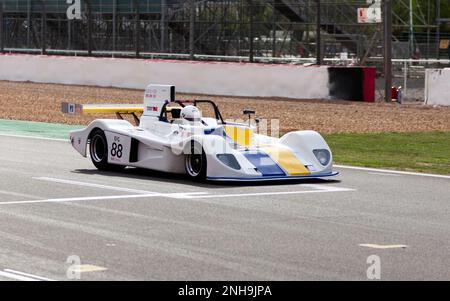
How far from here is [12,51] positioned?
44.6 meters

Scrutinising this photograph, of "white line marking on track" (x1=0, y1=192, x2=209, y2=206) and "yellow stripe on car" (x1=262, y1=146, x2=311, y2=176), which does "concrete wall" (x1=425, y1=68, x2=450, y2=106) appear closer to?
"yellow stripe on car" (x1=262, y1=146, x2=311, y2=176)

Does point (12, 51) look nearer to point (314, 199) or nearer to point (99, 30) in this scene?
point (99, 30)

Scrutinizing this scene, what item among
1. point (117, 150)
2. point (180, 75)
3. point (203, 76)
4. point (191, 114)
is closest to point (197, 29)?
point (180, 75)

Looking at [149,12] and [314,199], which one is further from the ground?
[149,12]

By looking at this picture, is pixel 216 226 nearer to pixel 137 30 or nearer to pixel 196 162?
pixel 196 162

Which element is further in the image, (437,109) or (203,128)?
(437,109)

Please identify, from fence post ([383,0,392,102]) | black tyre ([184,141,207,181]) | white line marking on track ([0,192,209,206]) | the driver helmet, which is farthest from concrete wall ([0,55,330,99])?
white line marking on track ([0,192,209,206])

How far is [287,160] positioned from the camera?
14.2 meters

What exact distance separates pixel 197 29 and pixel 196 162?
83.6 ft

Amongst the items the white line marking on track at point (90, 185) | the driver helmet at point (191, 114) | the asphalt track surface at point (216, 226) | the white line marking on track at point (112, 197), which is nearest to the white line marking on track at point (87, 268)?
the asphalt track surface at point (216, 226)

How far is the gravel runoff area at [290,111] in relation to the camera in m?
24.1

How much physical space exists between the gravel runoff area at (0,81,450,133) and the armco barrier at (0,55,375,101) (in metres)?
0.61

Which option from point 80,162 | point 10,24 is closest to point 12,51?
point 10,24

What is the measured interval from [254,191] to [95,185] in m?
1.90
